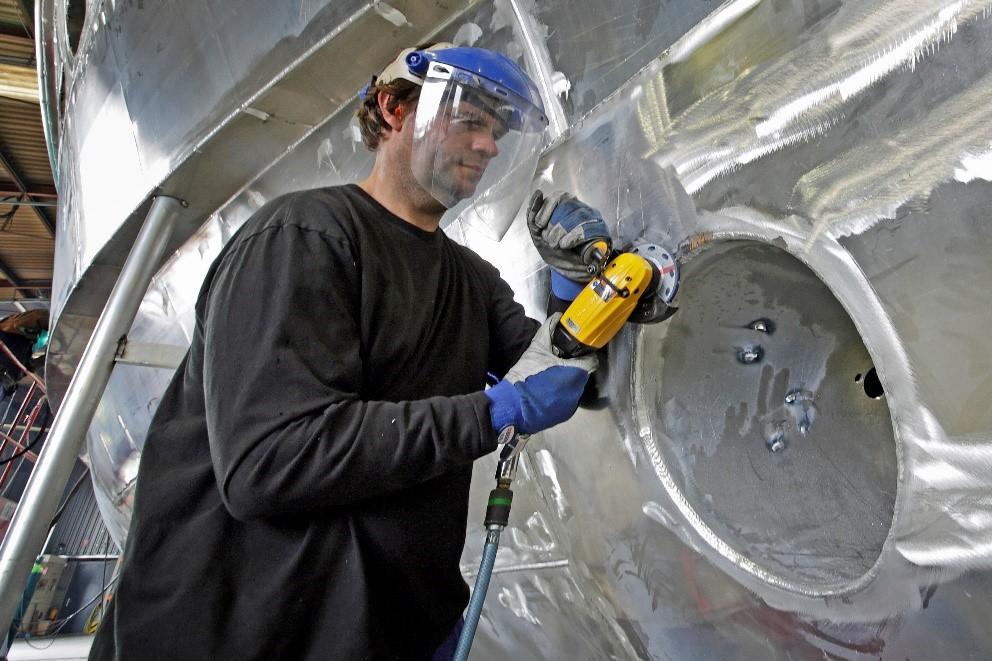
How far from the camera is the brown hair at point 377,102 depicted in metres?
1.12

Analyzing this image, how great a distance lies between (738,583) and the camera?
75 cm

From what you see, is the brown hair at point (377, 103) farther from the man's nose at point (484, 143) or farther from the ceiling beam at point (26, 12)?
the ceiling beam at point (26, 12)

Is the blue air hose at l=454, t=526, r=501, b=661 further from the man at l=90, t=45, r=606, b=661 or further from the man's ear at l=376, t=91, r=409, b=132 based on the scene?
the man's ear at l=376, t=91, r=409, b=132

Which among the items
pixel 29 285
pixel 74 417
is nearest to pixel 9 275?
pixel 29 285

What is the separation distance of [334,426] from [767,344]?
520 millimetres

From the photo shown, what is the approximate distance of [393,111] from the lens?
3.76 ft

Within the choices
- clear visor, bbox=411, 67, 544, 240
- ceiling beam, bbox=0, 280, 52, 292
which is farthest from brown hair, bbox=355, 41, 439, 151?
ceiling beam, bbox=0, 280, 52, 292

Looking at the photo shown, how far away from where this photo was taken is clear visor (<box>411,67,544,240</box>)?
101cm

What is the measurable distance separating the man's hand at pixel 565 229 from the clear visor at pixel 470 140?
13cm

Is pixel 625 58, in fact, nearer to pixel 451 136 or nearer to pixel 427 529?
pixel 451 136

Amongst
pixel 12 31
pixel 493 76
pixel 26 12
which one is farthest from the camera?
pixel 12 31

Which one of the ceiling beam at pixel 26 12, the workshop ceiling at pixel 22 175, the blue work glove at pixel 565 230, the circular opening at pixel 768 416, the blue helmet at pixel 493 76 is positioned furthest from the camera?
the workshop ceiling at pixel 22 175

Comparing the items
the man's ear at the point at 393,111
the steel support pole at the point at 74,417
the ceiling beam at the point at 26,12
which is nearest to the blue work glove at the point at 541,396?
the man's ear at the point at 393,111

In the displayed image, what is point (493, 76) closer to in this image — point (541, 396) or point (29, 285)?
point (541, 396)
